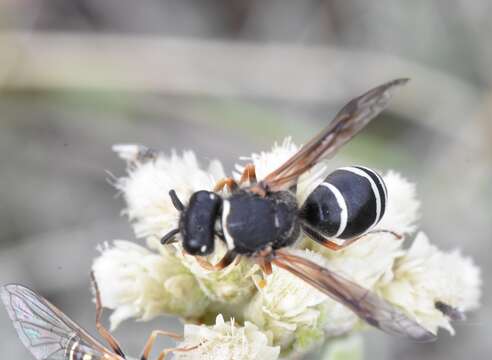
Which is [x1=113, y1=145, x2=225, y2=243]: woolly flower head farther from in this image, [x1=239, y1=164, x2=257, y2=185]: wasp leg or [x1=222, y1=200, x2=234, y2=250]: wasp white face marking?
[x1=222, y1=200, x2=234, y2=250]: wasp white face marking

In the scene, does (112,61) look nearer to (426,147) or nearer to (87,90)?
(87,90)

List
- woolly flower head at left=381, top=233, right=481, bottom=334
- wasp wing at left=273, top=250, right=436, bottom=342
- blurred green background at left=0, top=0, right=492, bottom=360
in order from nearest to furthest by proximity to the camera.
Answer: wasp wing at left=273, top=250, right=436, bottom=342, woolly flower head at left=381, top=233, right=481, bottom=334, blurred green background at left=0, top=0, right=492, bottom=360

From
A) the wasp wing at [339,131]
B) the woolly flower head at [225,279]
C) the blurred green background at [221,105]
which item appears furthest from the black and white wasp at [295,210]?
the blurred green background at [221,105]

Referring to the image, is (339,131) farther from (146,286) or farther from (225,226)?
(146,286)

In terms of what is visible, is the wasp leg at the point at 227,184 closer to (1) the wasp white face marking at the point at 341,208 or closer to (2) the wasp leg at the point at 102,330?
(1) the wasp white face marking at the point at 341,208

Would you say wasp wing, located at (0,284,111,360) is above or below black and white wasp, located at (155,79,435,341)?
below

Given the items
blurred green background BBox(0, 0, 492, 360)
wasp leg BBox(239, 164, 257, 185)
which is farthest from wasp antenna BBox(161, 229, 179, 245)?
blurred green background BBox(0, 0, 492, 360)
